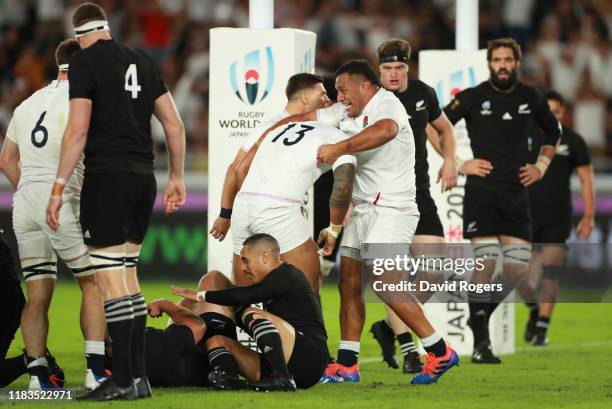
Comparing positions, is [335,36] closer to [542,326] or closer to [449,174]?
[542,326]

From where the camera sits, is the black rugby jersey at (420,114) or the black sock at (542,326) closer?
the black rugby jersey at (420,114)

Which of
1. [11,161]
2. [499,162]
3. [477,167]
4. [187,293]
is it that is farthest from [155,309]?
[499,162]

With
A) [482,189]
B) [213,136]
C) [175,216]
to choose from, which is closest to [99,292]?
[213,136]

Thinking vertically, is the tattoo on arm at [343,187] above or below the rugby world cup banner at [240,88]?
below

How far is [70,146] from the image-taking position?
24.4 feet

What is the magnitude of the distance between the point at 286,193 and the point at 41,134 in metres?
1.61

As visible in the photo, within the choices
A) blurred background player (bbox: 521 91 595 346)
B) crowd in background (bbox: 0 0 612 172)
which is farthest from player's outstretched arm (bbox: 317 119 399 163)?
crowd in background (bbox: 0 0 612 172)

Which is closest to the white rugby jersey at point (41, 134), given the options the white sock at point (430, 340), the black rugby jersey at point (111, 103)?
the black rugby jersey at point (111, 103)

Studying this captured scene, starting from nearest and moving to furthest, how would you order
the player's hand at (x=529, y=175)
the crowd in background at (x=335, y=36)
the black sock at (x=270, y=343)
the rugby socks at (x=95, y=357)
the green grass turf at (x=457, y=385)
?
the green grass turf at (x=457, y=385) < the black sock at (x=270, y=343) < the rugby socks at (x=95, y=357) < the player's hand at (x=529, y=175) < the crowd in background at (x=335, y=36)

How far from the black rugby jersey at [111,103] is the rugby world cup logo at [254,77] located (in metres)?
2.41

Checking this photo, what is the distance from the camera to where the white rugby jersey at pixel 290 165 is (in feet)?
29.0

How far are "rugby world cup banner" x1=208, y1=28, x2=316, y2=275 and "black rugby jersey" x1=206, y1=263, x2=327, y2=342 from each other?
171cm

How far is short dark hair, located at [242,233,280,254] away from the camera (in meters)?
8.41

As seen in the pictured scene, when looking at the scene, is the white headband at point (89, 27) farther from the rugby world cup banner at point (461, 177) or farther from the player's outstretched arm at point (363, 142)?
the rugby world cup banner at point (461, 177)
